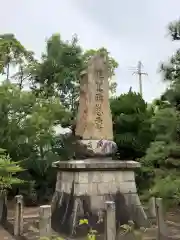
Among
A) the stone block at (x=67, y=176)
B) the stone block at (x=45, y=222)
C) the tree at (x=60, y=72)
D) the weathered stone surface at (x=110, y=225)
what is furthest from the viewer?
the tree at (x=60, y=72)

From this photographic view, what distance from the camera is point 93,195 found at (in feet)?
22.0

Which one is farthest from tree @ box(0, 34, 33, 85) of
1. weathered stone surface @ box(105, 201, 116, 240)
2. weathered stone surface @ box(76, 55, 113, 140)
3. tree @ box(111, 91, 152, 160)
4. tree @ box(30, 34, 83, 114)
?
weathered stone surface @ box(105, 201, 116, 240)

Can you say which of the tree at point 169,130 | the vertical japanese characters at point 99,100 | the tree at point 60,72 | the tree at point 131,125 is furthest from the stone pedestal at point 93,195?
the tree at point 60,72

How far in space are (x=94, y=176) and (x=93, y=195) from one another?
1.36ft

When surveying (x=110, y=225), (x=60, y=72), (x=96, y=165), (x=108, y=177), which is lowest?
(x=110, y=225)

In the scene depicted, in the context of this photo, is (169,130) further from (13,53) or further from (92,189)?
(13,53)

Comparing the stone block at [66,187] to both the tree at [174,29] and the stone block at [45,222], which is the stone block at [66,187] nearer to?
the stone block at [45,222]

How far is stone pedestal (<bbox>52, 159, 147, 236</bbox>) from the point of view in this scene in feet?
21.5

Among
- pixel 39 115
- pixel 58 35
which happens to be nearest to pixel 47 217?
pixel 39 115

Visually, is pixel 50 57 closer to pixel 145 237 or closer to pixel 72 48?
pixel 72 48

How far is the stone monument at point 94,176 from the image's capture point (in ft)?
21.7

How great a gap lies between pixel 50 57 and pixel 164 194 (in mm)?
12680

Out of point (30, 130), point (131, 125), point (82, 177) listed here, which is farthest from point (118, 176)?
point (131, 125)

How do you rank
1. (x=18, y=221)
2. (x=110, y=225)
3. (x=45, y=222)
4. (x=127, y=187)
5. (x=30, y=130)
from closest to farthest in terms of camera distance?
(x=110, y=225) < (x=45, y=222) < (x=18, y=221) < (x=127, y=187) < (x=30, y=130)
